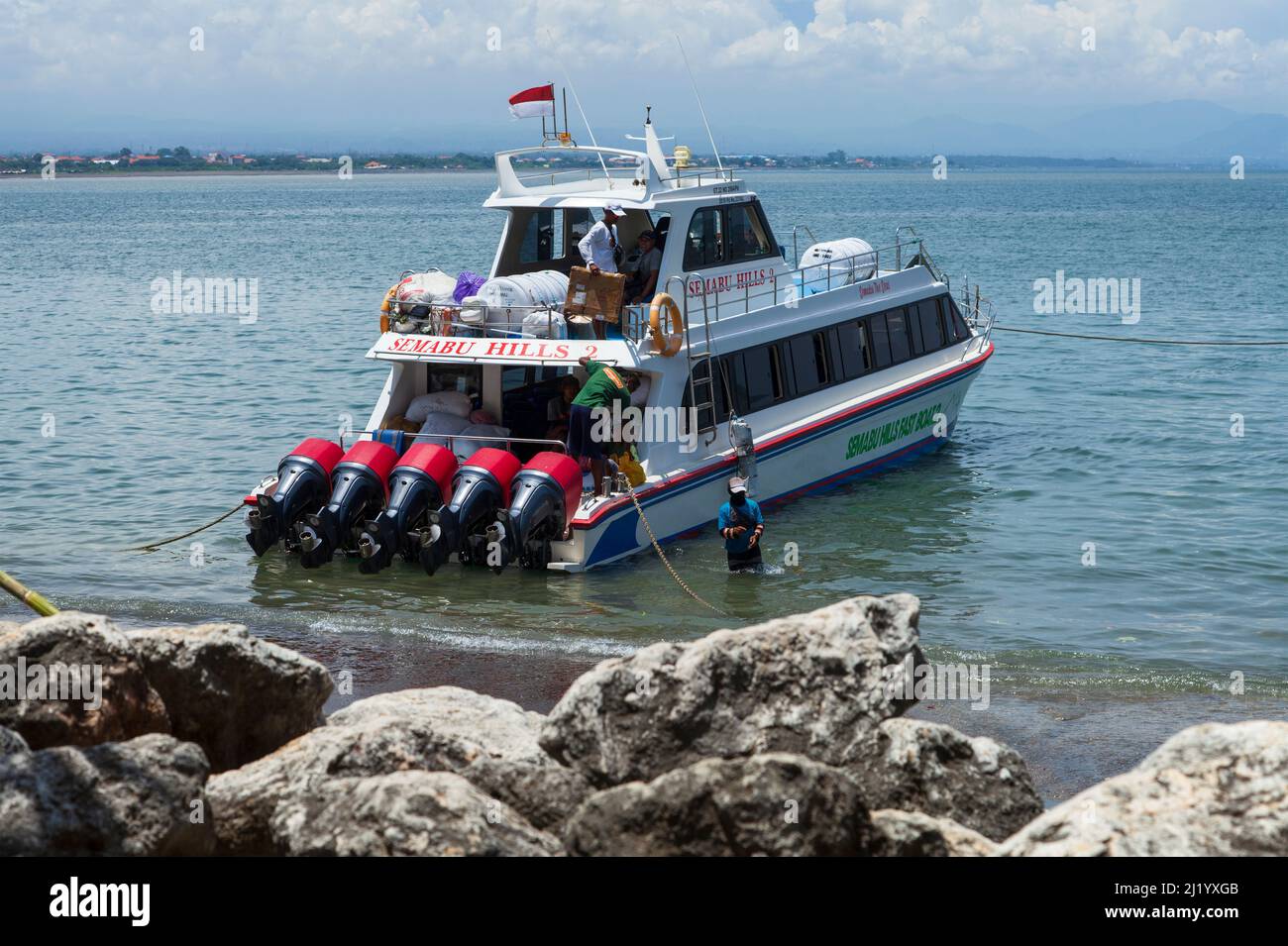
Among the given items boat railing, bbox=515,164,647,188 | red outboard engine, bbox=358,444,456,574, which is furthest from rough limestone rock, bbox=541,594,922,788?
boat railing, bbox=515,164,647,188

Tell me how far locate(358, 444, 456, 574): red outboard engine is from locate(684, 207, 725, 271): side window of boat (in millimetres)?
4220

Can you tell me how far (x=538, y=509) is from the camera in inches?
526

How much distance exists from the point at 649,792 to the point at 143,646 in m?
3.13

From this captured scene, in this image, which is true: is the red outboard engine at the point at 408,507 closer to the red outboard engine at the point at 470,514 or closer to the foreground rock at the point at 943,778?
the red outboard engine at the point at 470,514

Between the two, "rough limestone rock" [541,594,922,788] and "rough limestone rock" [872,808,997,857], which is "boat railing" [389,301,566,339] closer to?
"rough limestone rock" [541,594,922,788]

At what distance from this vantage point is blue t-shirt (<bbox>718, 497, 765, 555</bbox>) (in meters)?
14.0

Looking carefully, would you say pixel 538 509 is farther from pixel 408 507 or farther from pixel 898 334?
pixel 898 334

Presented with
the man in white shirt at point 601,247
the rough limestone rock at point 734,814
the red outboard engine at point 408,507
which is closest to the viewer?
the rough limestone rock at point 734,814

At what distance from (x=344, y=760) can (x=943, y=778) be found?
9.52ft

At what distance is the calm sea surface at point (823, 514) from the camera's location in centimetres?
1275

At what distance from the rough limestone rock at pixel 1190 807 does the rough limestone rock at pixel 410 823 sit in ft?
6.74

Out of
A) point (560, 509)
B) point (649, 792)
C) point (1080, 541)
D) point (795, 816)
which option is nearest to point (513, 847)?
point (649, 792)
